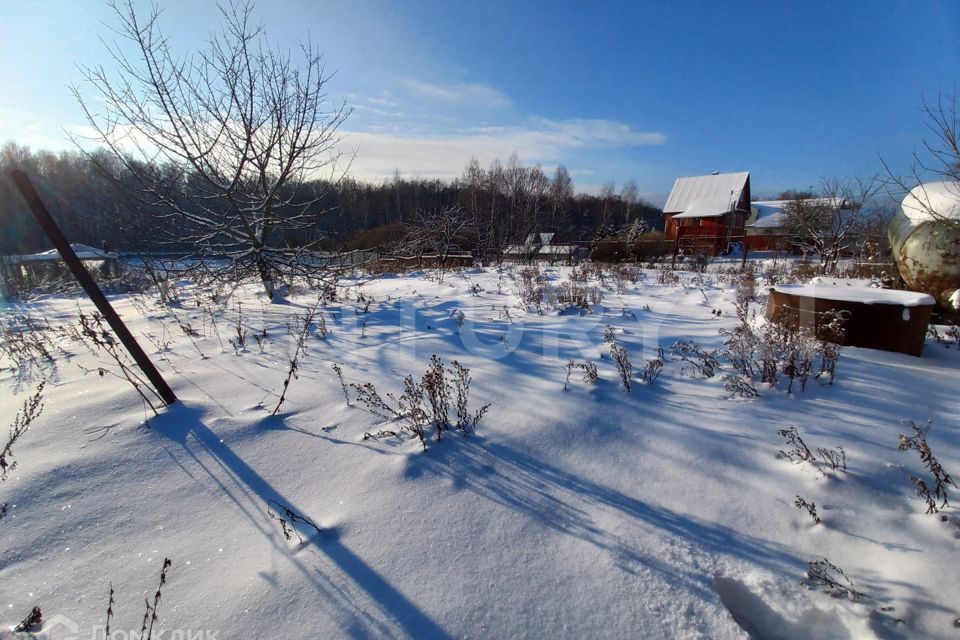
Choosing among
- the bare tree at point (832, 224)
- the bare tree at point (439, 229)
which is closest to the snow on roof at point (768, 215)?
the bare tree at point (832, 224)

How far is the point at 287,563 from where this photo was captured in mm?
1608

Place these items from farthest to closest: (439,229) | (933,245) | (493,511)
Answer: (439,229) < (933,245) < (493,511)

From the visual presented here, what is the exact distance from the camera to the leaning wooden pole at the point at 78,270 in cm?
230

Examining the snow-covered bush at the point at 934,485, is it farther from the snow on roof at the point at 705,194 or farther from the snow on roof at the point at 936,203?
the snow on roof at the point at 705,194

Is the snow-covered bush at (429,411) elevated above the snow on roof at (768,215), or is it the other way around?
the snow on roof at (768,215)

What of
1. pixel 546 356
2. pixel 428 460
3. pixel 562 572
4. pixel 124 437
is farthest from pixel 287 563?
pixel 546 356

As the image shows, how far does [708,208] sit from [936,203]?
96.0ft

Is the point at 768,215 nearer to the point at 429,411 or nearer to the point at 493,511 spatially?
the point at 429,411

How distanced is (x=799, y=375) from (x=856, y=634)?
87.9 inches

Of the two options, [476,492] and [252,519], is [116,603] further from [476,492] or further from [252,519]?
[476,492]

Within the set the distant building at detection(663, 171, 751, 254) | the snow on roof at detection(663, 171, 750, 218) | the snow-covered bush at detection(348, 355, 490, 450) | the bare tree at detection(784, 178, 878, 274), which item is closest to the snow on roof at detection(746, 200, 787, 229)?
the distant building at detection(663, 171, 751, 254)

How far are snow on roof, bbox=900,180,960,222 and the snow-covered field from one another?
4.37 meters

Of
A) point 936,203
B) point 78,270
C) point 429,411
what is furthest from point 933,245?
point 78,270

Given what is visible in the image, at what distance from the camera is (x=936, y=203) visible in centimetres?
621
